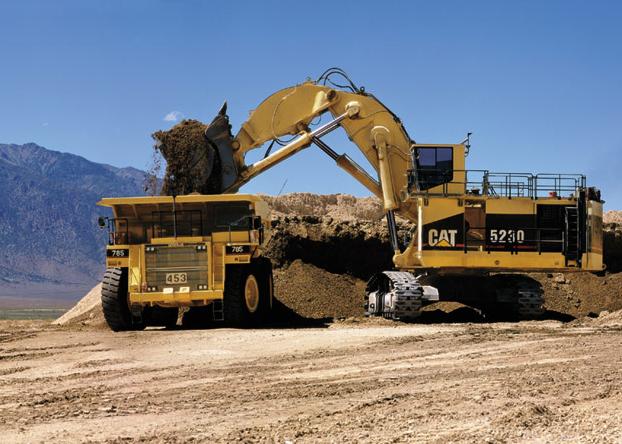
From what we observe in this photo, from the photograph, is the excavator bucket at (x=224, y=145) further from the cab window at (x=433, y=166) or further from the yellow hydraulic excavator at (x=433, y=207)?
the cab window at (x=433, y=166)

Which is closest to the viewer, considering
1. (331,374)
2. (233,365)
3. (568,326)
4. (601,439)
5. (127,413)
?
(601,439)

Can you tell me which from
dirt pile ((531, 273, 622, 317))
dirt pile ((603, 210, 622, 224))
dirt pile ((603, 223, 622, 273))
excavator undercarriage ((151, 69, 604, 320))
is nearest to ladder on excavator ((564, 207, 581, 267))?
excavator undercarriage ((151, 69, 604, 320))

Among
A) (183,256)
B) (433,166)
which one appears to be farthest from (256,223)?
(433,166)

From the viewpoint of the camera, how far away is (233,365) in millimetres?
13180

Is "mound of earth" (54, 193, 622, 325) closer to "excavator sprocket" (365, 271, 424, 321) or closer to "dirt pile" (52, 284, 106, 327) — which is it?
"dirt pile" (52, 284, 106, 327)

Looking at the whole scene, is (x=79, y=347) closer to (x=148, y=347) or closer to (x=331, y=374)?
(x=148, y=347)

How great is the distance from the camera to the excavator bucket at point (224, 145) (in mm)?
23203

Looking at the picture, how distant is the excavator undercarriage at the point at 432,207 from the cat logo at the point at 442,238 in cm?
2

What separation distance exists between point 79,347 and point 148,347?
1409mm

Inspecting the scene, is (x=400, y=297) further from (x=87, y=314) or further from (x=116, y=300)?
(x=87, y=314)

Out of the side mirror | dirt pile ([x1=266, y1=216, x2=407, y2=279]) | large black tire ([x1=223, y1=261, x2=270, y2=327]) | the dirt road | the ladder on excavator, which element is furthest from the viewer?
dirt pile ([x1=266, y1=216, x2=407, y2=279])

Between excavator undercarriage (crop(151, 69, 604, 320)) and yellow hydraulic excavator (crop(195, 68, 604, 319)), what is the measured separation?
25mm

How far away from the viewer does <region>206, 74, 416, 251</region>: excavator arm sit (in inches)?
946

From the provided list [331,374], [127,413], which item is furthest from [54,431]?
[331,374]
